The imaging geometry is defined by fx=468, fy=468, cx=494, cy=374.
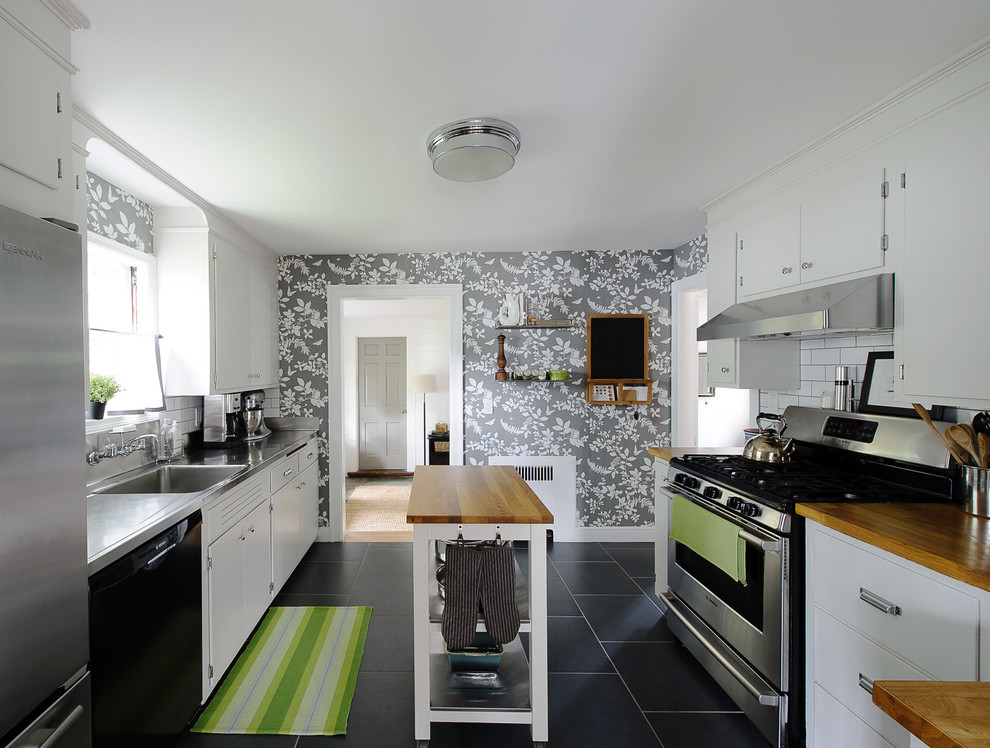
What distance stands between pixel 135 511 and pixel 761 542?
95.4 inches

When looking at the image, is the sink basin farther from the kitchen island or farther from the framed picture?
the framed picture

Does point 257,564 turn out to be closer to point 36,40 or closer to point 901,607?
point 36,40

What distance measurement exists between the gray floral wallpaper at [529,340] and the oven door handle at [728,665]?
63.1 inches

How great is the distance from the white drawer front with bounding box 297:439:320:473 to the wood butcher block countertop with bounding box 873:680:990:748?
3.40 meters

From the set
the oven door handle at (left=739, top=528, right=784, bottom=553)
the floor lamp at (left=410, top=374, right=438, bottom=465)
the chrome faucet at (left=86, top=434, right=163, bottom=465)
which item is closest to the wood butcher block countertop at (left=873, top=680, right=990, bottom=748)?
the oven door handle at (left=739, top=528, right=784, bottom=553)

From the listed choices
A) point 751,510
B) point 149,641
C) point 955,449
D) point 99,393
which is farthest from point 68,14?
point 955,449

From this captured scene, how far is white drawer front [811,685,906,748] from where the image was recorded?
4.77 ft

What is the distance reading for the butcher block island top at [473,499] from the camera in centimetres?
179

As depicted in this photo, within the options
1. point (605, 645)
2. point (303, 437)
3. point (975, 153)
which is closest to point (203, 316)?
point (303, 437)

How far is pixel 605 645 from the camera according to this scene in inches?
99.7

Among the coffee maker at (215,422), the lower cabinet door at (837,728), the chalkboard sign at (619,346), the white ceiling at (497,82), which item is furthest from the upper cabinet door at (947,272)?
the coffee maker at (215,422)

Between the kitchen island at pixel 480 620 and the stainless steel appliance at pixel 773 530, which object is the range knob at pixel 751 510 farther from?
the kitchen island at pixel 480 620

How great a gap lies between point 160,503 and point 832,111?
308 centimetres

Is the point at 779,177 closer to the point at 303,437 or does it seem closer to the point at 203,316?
the point at 203,316
